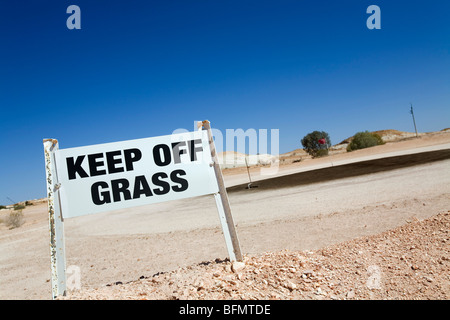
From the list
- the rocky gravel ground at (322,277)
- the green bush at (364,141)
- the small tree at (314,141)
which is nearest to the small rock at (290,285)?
the rocky gravel ground at (322,277)

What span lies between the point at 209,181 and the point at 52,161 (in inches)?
89.5

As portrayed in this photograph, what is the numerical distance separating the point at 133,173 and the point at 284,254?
2.68m

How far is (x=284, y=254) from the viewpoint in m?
4.42

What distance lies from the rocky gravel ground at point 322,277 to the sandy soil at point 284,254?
0.5 inches

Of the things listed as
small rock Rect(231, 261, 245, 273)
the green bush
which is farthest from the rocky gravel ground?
the green bush

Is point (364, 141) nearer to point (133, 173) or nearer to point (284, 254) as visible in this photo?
point (284, 254)

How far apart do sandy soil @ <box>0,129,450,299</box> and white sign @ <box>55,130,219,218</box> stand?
47.0 inches

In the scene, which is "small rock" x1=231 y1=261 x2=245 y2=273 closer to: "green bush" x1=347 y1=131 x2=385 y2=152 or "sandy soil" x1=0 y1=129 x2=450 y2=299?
"sandy soil" x1=0 y1=129 x2=450 y2=299

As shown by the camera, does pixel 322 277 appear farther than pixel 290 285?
Yes

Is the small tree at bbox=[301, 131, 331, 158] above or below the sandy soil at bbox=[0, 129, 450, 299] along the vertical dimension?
above

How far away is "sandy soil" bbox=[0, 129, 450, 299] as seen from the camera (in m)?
3.43

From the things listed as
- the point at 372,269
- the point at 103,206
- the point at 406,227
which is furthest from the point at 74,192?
the point at 406,227

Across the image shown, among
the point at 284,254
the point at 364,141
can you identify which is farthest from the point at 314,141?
the point at 284,254

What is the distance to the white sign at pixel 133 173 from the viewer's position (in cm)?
408
